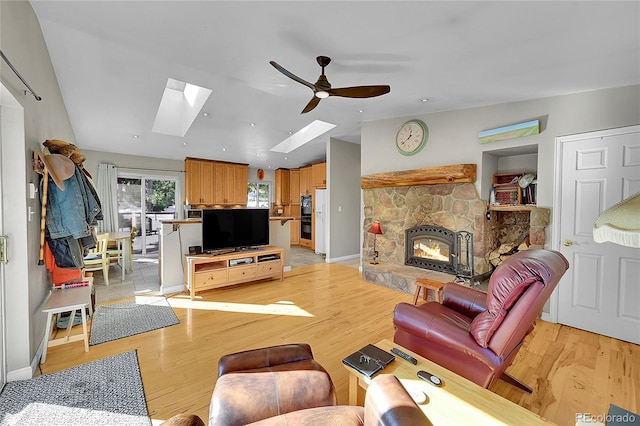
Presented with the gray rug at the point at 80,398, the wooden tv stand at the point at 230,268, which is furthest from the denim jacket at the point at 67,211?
the wooden tv stand at the point at 230,268

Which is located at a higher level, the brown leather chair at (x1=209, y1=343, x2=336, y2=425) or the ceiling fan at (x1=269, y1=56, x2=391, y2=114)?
the ceiling fan at (x1=269, y1=56, x2=391, y2=114)

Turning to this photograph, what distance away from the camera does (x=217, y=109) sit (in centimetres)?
407

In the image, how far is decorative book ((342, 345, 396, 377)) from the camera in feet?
4.70

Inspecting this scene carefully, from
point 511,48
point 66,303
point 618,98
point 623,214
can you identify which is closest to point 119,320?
point 66,303

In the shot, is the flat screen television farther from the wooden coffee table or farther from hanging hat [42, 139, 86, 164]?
the wooden coffee table

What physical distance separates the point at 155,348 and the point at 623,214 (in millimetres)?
3240

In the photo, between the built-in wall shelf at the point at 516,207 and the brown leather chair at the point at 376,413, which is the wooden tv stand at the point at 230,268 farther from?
the built-in wall shelf at the point at 516,207

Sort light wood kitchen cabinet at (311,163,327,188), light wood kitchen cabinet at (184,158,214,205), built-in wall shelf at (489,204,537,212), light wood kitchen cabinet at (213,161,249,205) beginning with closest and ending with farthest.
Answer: built-in wall shelf at (489,204,537,212) < light wood kitchen cabinet at (184,158,214,205) < light wood kitchen cabinet at (311,163,327,188) < light wood kitchen cabinet at (213,161,249,205)

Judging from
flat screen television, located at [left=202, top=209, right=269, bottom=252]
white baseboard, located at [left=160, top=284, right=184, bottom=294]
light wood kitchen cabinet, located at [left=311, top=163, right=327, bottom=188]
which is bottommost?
white baseboard, located at [left=160, top=284, right=184, bottom=294]

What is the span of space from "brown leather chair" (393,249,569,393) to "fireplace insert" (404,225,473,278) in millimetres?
2049

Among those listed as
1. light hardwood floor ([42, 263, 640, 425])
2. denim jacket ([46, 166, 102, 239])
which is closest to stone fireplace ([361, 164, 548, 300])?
light hardwood floor ([42, 263, 640, 425])

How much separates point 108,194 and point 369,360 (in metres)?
6.93

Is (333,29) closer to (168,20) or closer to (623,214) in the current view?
(168,20)

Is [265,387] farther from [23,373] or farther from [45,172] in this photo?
[45,172]
